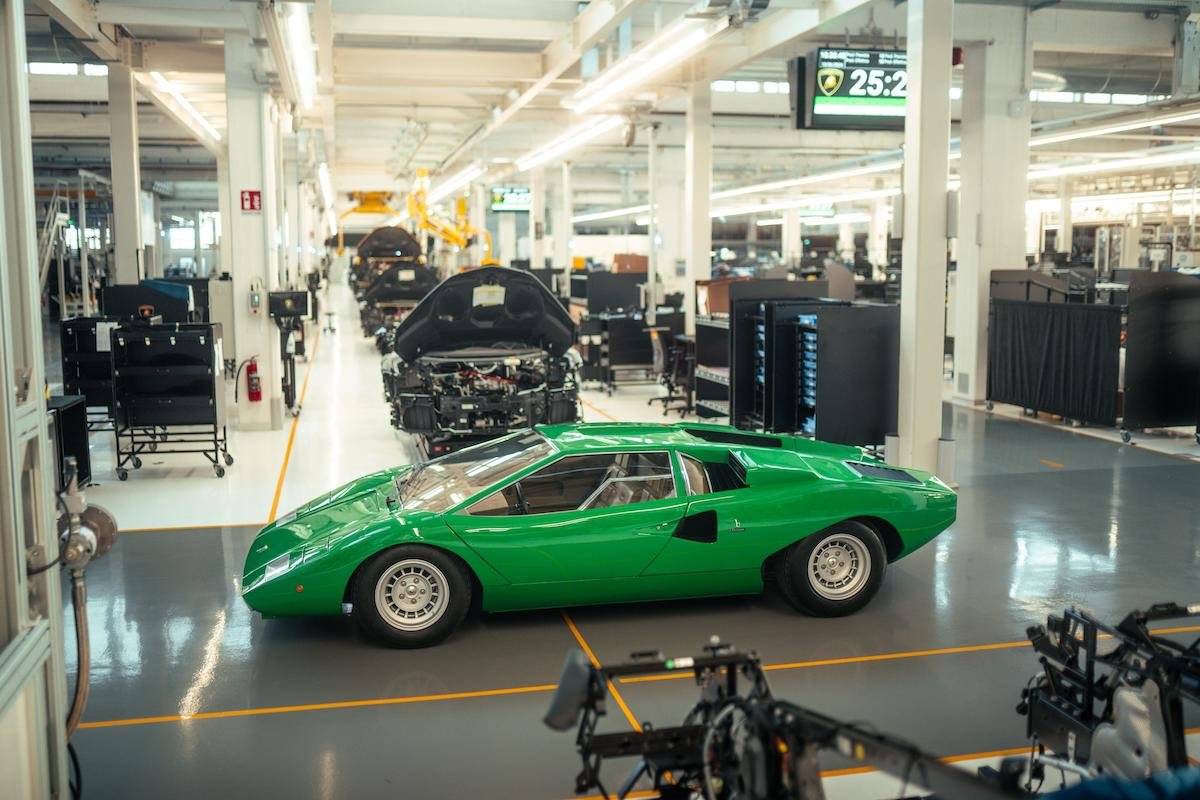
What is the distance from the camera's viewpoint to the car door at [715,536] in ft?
19.9

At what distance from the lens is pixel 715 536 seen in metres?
6.10

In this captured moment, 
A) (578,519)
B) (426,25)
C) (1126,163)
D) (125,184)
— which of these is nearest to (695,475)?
(578,519)

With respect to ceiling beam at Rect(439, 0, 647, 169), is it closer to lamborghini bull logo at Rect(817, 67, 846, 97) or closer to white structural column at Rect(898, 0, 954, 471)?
lamborghini bull logo at Rect(817, 67, 846, 97)

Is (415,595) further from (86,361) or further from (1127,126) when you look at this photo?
(1127,126)

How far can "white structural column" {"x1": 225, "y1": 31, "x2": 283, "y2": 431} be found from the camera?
13.2m

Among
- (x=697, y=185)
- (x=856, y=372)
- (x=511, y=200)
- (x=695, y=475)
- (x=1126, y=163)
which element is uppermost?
(x=511, y=200)

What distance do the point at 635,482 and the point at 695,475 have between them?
1.13 ft

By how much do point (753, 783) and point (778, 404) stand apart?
8869 mm

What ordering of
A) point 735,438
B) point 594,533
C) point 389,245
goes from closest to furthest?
1. point 594,533
2. point 735,438
3. point 389,245

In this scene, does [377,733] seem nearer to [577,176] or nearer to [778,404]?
[778,404]

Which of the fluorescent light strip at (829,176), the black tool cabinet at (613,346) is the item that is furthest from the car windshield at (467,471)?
the fluorescent light strip at (829,176)

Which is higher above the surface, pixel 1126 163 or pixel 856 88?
pixel 1126 163

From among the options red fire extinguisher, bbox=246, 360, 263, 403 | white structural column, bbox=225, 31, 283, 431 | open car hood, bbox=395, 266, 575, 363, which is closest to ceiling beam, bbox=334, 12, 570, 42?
white structural column, bbox=225, 31, 283, 431

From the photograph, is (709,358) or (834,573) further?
(709,358)
